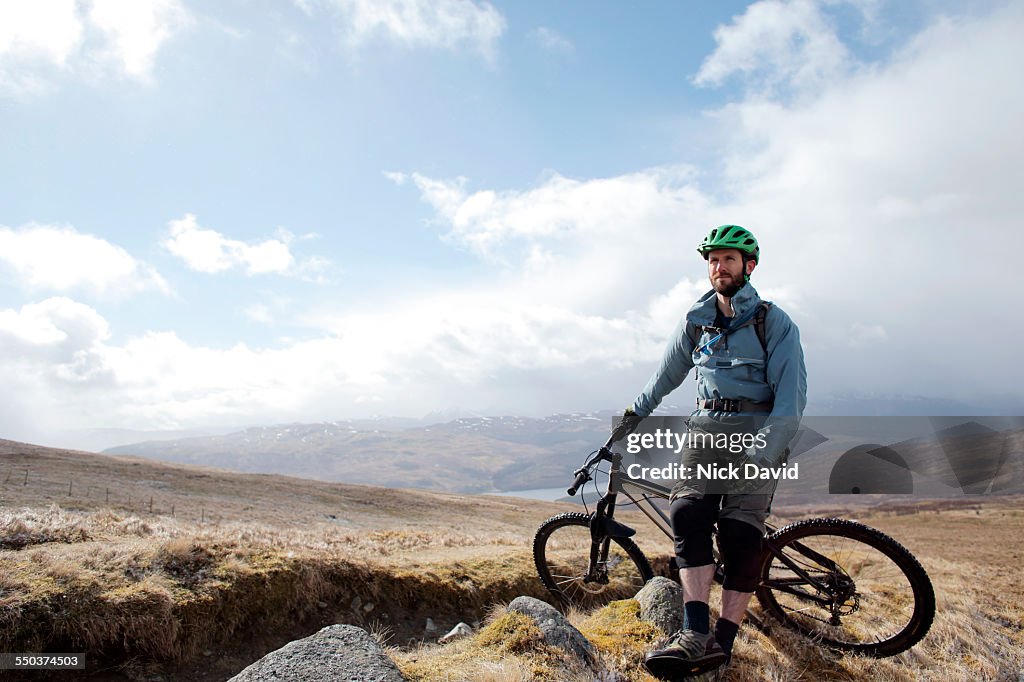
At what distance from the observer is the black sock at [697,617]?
4.28m

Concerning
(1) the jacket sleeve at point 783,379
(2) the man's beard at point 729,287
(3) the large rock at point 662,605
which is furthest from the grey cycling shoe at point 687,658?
(2) the man's beard at point 729,287

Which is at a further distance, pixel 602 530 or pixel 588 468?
pixel 602 530

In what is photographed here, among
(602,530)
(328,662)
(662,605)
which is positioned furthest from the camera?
(602,530)

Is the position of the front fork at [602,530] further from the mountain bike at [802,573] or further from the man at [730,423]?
the man at [730,423]

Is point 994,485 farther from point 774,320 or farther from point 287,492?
point 774,320

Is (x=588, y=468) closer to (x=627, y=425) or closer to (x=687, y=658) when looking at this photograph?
(x=627, y=425)

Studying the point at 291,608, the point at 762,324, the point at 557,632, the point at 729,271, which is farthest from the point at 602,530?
the point at 291,608

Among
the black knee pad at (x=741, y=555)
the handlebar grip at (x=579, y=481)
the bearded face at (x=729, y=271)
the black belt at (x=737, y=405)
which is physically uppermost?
the bearded face at (x=729, y=271)

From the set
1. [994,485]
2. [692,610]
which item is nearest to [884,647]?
[692,610]

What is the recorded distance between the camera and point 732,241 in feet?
16.2

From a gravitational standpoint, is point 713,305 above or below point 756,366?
above

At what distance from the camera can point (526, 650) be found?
4418 millimetres

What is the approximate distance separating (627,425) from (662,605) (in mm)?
1931

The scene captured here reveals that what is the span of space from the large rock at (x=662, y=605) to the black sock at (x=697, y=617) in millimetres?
899
